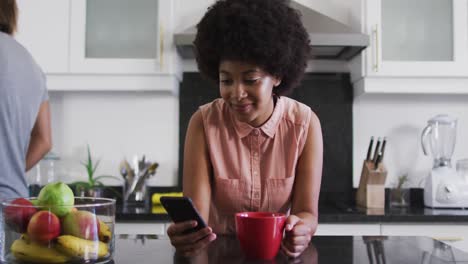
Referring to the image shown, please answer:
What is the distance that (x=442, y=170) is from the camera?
240 cm

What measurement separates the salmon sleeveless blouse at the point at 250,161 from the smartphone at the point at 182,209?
1.07 ft

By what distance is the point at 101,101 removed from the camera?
2641 millimetres

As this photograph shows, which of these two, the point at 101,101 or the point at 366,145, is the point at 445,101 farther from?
the point at 101,101

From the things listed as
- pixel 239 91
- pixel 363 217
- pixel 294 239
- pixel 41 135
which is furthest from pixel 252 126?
pixel 363 217

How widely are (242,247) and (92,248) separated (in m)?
0.29

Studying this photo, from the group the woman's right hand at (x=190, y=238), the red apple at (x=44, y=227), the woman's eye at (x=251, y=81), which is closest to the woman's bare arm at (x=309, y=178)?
the woman's eye at (x=251, y=81)

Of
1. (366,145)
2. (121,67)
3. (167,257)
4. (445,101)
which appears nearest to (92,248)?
(167,257)

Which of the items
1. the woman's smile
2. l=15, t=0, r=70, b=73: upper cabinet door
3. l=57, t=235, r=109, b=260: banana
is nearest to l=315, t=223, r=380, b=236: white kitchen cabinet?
the woman's smile

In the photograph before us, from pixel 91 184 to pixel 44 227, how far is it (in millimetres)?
1814

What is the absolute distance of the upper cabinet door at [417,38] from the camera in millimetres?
2338

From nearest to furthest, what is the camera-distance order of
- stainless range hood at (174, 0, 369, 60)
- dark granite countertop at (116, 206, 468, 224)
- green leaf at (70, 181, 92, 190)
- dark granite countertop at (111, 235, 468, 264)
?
dark granite countertop at (111, 235, 468, 264) < dark granite countertop at (116, 206, 468, 224) < stainless range hood at (174, 0, 369, 60) < green leaf at (70, 181, 92, 190)

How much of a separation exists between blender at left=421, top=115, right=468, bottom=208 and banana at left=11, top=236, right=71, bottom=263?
201cm

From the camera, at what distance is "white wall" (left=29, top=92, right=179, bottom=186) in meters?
2.63

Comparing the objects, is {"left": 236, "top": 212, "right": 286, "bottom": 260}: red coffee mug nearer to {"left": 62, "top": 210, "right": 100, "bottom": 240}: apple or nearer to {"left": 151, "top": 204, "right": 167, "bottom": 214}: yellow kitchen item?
{"left": 62, "top": 210, "right": 100, "bottom": 240}: apple
